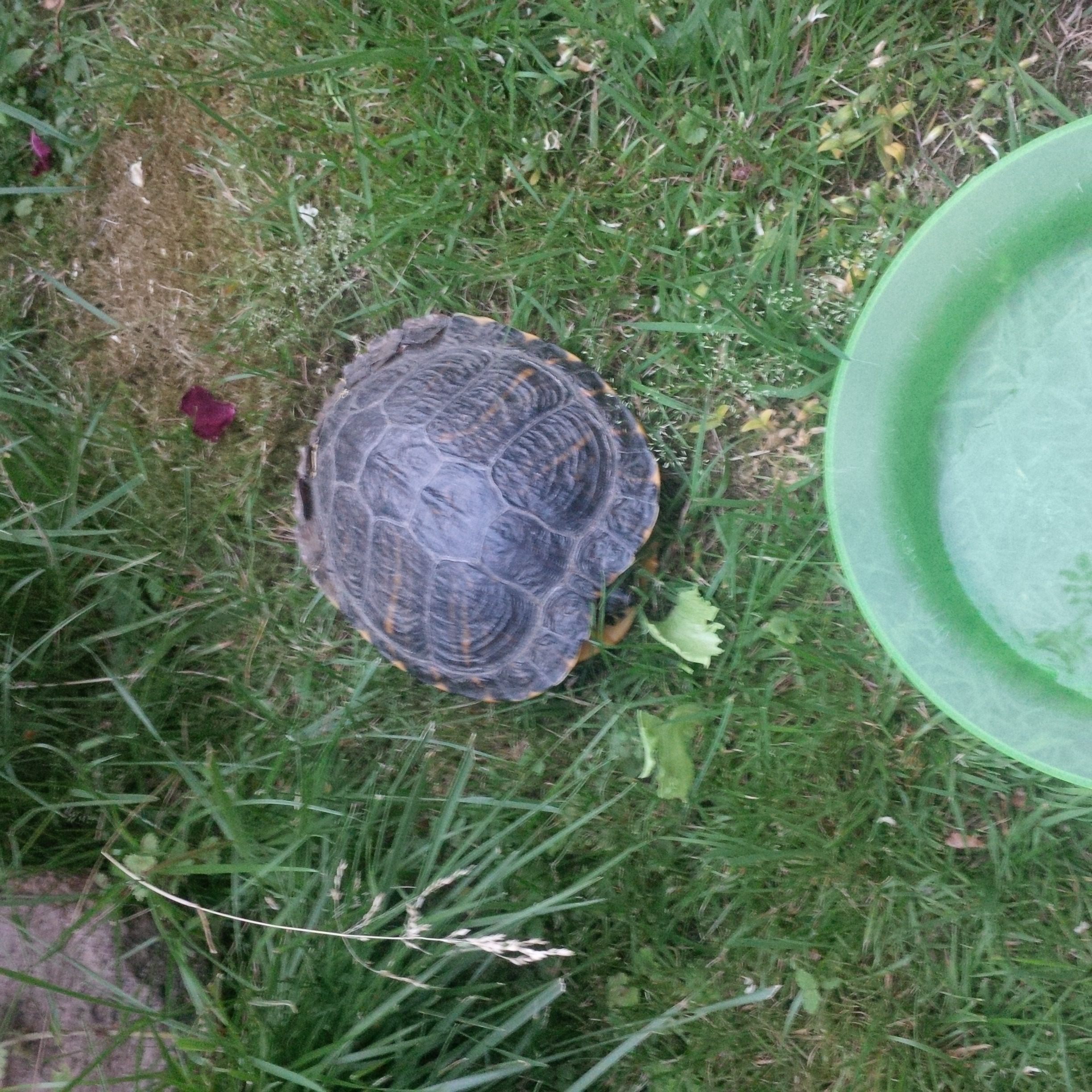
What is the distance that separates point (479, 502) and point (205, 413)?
3.13ft

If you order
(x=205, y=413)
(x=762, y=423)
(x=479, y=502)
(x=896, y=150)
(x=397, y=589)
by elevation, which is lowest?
(x=205, y=413)

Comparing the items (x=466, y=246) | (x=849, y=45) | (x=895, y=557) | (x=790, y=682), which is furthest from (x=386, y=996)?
(x=849, y=45)

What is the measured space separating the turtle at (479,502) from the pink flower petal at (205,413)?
0.38 metres

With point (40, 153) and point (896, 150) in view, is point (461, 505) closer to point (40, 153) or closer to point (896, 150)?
point (896, 150)

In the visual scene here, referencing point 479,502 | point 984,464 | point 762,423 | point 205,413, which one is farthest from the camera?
point 205,413

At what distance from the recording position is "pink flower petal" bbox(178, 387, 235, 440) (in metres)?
2.28

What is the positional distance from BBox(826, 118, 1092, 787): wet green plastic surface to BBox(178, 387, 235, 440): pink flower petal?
5.26 feet

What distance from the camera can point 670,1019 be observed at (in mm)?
1933

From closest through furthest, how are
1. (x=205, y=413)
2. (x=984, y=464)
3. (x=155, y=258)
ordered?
1. (x=984, y=464)
2. (x=205, y=413)
3. (x=155, y=258)

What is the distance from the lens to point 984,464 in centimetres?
197

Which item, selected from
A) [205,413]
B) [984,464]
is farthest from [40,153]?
[984,464]

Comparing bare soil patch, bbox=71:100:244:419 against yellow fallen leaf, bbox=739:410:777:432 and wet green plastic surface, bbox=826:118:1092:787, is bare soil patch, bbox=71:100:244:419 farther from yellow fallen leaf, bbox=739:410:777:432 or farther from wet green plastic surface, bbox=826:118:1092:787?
wet green plastic surface, bbox=826:118:1092:787

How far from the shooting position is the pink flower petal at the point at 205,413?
2.28m

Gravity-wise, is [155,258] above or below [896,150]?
below
